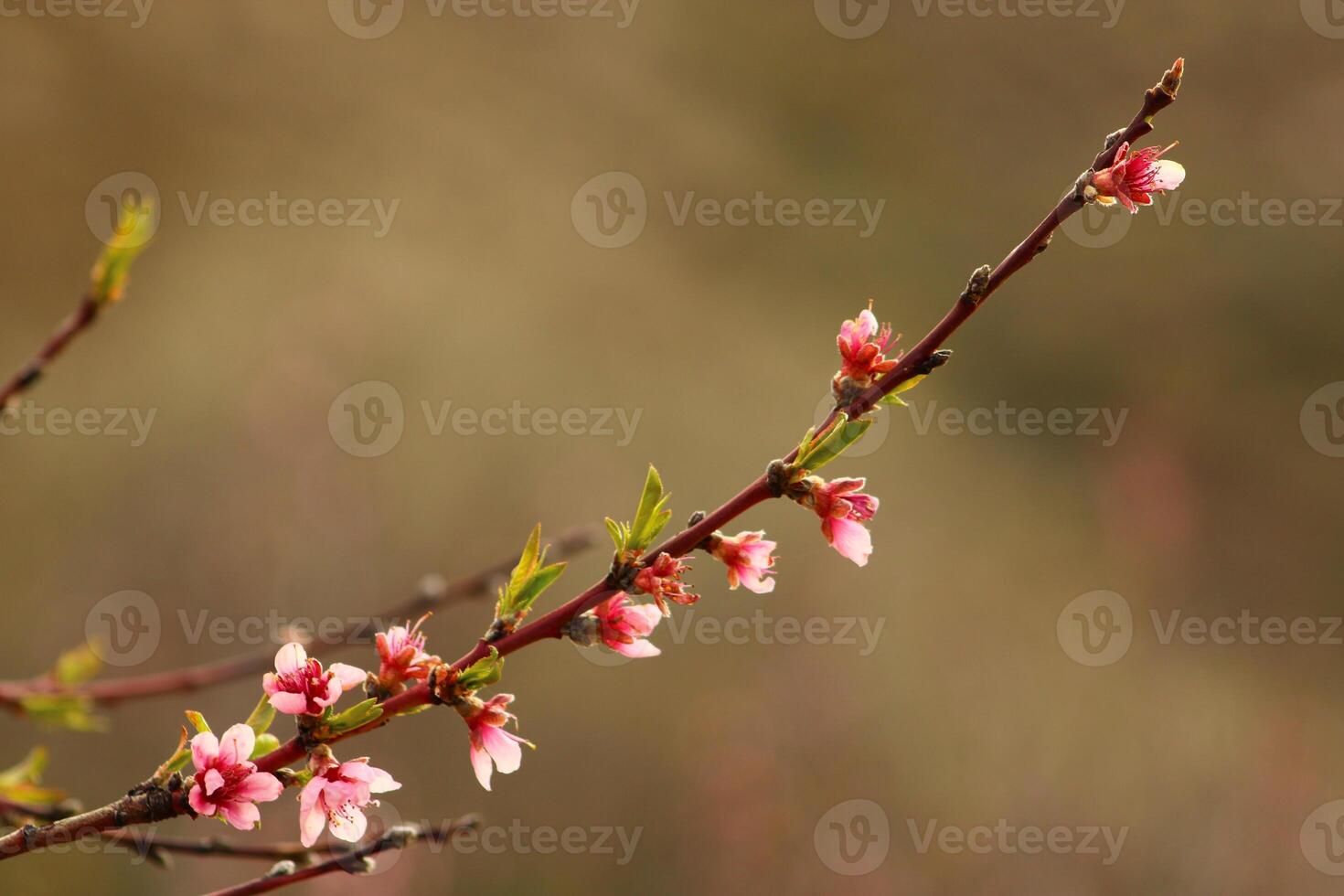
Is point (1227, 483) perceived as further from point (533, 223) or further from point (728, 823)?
point (533, 223)

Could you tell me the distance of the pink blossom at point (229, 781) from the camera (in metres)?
0.78

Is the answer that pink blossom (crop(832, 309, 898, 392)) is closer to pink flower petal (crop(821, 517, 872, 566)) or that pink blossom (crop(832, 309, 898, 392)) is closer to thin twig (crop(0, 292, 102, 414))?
pink flower petal (crop(821, 517, 872, 566))

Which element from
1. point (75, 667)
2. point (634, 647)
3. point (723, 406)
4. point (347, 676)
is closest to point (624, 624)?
point (634, 647)

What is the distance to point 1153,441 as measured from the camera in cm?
909

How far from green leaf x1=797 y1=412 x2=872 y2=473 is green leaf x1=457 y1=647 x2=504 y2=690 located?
32cm

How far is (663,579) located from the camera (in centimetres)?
87

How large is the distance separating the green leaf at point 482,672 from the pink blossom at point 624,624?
13 cm

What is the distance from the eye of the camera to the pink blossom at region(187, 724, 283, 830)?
78 centimetres

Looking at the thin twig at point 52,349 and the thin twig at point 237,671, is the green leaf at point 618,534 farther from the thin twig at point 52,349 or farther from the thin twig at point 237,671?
the thin twig at point 52,349

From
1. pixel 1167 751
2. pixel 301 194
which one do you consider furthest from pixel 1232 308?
pixel 301 194

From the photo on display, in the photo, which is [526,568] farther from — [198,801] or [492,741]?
[198,801]

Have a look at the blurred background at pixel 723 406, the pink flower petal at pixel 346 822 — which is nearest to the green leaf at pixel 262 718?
the pink flower petal at pixel 346 822

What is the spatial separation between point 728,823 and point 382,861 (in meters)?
2.24

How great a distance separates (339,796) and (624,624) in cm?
29
